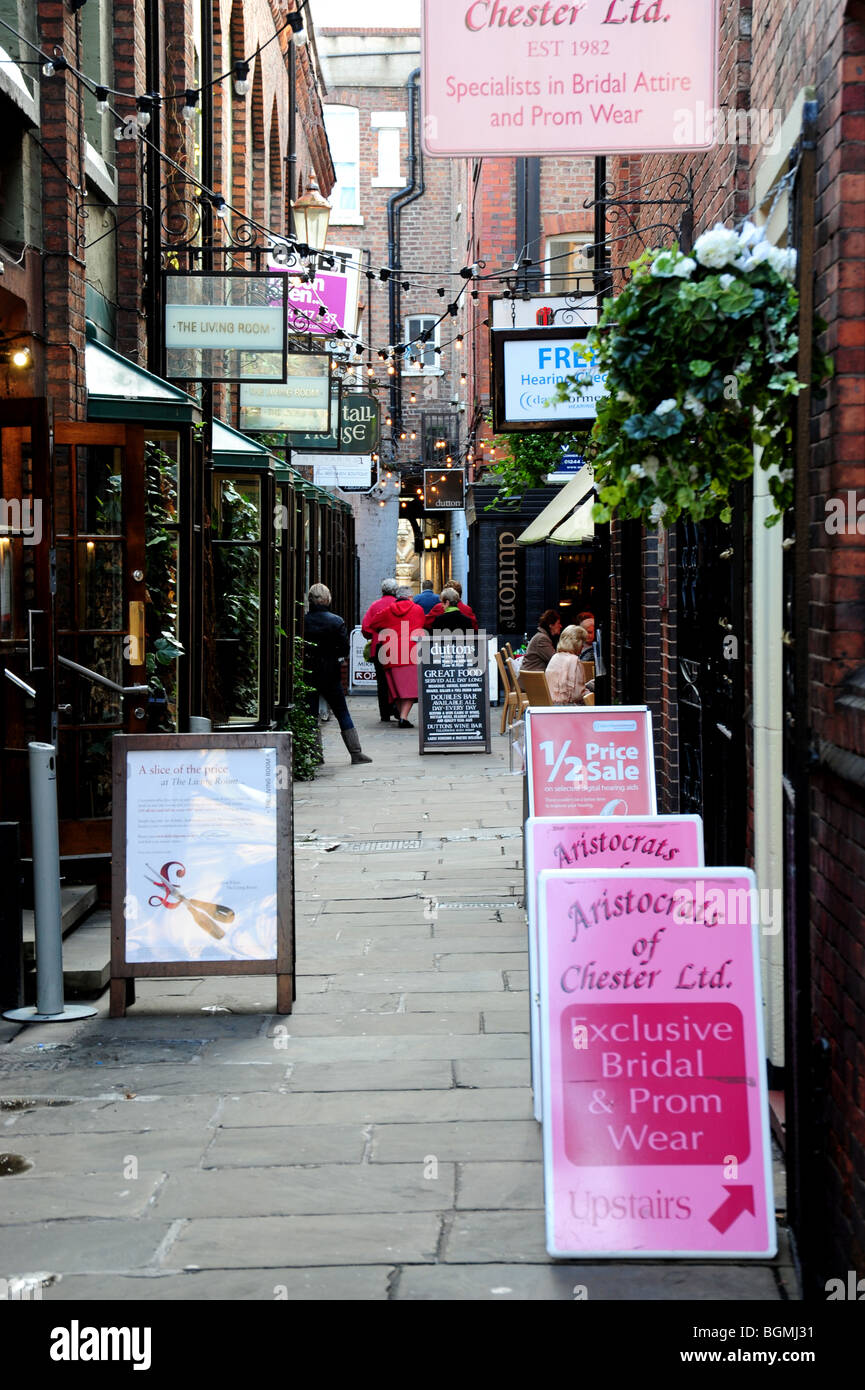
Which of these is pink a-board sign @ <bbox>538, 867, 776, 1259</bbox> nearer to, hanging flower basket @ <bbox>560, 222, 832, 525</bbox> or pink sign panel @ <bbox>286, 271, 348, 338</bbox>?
hanging flower basket @ <bbox>560, 222, 832, 525</bbox>

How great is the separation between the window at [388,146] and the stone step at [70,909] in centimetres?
3486

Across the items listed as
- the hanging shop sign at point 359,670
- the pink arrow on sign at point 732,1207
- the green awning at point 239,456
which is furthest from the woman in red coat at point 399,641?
the pink arrow on sign at point 732,1207

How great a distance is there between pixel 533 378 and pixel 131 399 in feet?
8.93

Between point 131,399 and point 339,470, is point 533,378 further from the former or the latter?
point 339,470

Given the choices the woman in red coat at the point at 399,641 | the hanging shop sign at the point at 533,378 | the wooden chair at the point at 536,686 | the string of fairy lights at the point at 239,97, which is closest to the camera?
the string of fairy lights at the point at 239,97

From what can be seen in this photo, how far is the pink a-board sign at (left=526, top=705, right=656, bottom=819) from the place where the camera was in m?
7.49

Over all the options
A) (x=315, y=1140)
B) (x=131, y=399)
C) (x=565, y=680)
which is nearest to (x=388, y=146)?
(x=565, y=680)

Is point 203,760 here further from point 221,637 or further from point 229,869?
point 221,637

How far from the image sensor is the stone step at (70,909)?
7.52 metres

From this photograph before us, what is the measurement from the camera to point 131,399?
989 centimetres

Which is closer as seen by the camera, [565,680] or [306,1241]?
[306,1241]

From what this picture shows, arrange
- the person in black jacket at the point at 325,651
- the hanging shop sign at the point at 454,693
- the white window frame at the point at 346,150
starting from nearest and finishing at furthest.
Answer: the person in black jacket at the point at 325,651
the hanging shop sign at the point at 454,693
the white window frame at the point at 346,150

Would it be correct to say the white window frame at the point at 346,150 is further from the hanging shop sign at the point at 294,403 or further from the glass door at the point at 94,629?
the glass door at the point at 94,629
